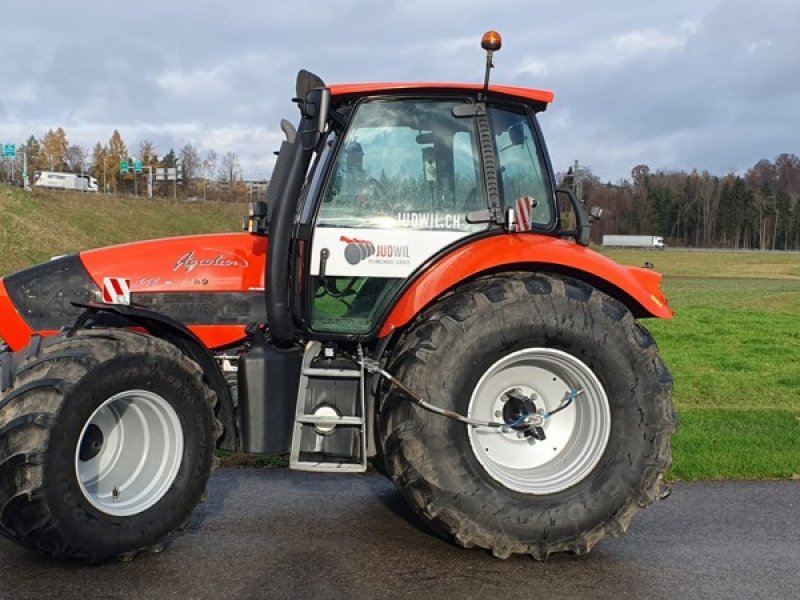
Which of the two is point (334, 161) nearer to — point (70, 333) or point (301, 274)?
point (301, 274)

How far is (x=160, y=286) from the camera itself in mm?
4727

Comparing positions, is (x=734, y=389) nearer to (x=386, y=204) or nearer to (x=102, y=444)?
(x=386, y=204)

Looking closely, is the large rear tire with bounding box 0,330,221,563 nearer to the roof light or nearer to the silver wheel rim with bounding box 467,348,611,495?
the silver wheel rim with bounding box 467,348,611,495

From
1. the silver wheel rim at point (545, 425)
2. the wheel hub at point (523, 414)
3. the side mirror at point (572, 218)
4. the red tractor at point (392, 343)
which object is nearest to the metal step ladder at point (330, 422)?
the red tractor at point (392, 343)

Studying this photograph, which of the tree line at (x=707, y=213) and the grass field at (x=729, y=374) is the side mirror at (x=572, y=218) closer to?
the grass field at (x=729, y=374)

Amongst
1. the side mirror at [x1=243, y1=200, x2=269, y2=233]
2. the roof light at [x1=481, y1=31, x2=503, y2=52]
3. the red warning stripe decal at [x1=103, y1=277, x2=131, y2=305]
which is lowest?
the red warning stripe decal at [x1=103, y1=277, x2=131, y2=305]

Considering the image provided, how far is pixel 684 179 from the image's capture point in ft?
402

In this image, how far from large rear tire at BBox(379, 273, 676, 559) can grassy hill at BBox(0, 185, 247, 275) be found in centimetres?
3427

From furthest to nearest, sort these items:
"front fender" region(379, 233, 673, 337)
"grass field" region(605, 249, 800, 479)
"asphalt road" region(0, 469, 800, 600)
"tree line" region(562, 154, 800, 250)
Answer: "tree line" region(562, 154, 800, 250) < "grass field" region(605, 249, 800, 479) < "front fender" region(379, 233, 673, 337) < "asphalt road" region(0, 469, 800, 600)

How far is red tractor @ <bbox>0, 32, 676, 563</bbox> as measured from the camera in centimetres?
404

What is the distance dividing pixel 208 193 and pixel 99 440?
9316 centimetres

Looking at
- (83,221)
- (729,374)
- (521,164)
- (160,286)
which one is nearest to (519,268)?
(521,164)

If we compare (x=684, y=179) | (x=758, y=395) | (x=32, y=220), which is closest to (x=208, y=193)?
(x=32, y=220)

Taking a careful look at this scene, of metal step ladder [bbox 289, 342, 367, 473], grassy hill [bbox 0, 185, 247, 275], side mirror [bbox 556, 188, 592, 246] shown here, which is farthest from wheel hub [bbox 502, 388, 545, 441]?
grassy hill [bbox 0, 185, 247, 275]
